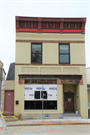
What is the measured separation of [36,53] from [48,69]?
6.36ft

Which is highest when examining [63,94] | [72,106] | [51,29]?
A: [51,29]

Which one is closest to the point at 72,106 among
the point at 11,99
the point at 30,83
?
the point at 30,83

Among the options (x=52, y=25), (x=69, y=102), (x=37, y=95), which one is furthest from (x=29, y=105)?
(x=52, y=25)

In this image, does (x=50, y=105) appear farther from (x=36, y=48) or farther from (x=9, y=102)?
(x=36, y=48)

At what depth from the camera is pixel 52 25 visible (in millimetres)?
16469

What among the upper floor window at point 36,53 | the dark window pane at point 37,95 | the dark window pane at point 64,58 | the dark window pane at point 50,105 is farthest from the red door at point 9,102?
the dark window pane at point 64,58

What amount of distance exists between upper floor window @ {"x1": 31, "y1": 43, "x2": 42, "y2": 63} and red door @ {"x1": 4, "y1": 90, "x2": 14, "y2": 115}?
3768 millimetres

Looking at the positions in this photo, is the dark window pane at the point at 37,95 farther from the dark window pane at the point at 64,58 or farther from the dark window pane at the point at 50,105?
the dark window pane at the point at 64,58

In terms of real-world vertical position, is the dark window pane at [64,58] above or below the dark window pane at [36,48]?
below

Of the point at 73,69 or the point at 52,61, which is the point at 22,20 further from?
the point at 73,69

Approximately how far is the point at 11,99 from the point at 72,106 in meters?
6.05

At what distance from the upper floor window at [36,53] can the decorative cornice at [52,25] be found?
4.57 ft

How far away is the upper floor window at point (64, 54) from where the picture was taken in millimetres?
16297

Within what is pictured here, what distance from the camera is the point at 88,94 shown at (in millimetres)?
16172
